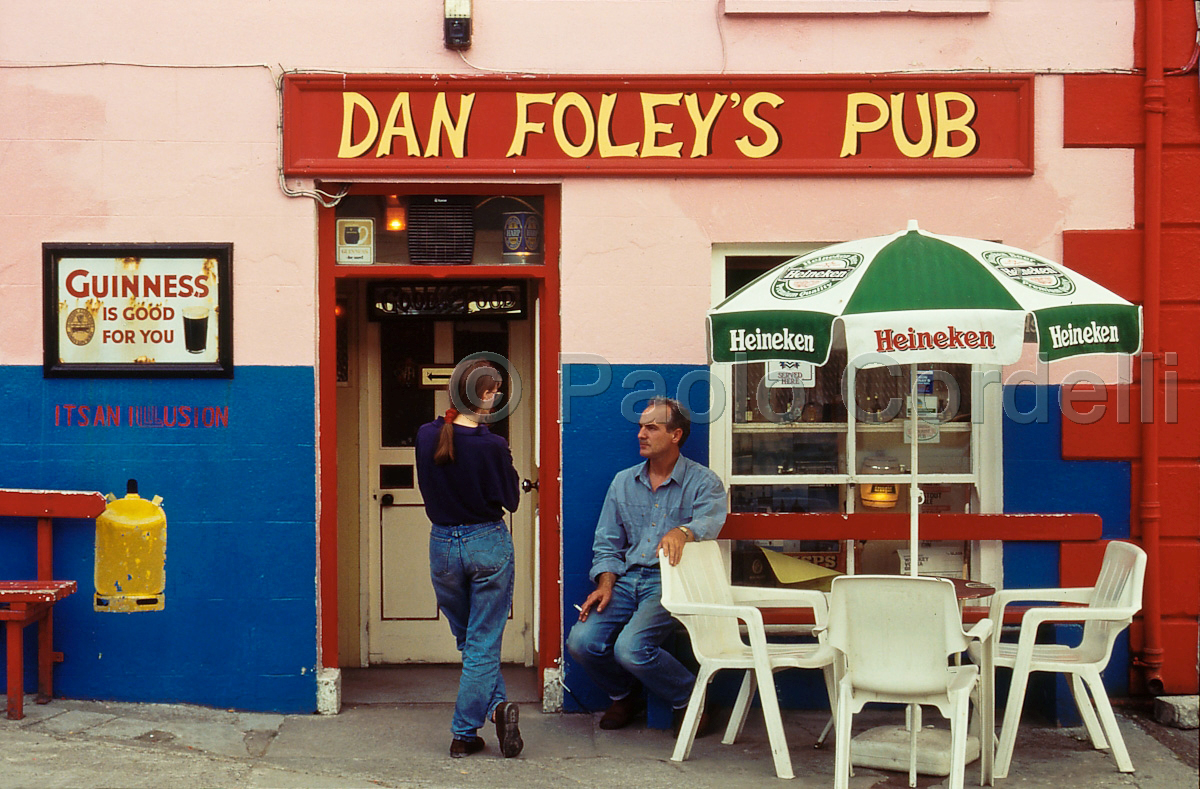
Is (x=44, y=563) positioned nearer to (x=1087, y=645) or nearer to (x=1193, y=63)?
(x=1087, y=645)

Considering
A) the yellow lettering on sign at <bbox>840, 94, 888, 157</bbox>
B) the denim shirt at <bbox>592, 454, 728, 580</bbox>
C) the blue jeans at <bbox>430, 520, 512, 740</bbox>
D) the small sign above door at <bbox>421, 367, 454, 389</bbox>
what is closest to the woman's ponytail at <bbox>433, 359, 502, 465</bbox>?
the blue jeans at <bbox>430, 520, 512, 740</bbox>

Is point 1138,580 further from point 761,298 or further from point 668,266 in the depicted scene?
point 668,266

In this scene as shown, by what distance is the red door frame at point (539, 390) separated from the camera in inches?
246

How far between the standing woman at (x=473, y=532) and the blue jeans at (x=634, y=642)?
52cm

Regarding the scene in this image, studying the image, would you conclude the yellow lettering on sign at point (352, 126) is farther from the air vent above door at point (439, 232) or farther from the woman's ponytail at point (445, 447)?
the woman's ponytail at point (445, 447)

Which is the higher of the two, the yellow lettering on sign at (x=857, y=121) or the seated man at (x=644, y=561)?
the yellow lettering on sign at (x=857, y=121)

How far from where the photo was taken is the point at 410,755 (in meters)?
5.55

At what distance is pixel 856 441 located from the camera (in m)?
6.37

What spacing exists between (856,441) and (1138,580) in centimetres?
163

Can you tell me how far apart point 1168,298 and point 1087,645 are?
6.57ft

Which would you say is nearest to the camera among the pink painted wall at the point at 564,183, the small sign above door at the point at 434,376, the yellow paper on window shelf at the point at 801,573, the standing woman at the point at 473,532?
the standing woman at the point at 473,532

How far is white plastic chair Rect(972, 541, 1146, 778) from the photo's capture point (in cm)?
518

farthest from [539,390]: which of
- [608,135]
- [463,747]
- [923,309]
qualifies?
[923,309]

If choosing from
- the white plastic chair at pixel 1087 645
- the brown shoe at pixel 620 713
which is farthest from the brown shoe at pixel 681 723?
the white plastic chair at pixel 1087 645
